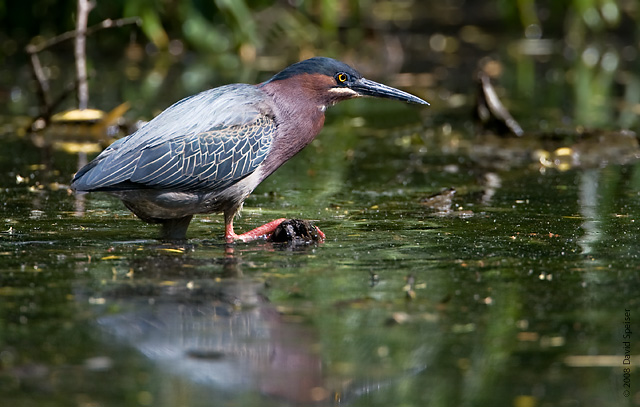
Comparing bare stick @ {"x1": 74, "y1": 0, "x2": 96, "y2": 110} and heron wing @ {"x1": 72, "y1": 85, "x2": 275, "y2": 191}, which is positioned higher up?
bare stick @ {"x1": 74, "y1": 0, "x2": 96, "y2": 110}

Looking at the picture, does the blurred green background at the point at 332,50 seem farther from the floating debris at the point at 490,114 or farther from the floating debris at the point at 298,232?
the floating debris at the point at 298,232

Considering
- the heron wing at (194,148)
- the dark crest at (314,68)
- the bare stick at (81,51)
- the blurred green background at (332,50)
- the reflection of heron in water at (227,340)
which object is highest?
the blurred green background at (332,50)

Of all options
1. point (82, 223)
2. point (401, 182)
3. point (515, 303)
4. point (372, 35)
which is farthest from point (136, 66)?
point (515, 303)

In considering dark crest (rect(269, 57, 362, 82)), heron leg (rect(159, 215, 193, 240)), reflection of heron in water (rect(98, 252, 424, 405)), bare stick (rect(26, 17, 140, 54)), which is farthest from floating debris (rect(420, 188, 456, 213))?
bare stick (rect(26, 17, 140, 54))

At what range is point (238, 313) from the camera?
4992 millimetres

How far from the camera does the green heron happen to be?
6.72 metres

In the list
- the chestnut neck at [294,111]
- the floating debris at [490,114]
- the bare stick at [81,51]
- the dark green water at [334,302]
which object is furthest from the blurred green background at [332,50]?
the chestnut neck at [294,111]

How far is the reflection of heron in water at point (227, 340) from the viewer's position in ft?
13.6

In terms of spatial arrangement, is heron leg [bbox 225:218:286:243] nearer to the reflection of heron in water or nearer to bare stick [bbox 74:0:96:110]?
the reflection of heron in water

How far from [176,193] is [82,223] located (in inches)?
33.5

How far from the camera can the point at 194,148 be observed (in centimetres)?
691

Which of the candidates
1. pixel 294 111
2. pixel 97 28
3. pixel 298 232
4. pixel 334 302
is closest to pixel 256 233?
pixel 298 232

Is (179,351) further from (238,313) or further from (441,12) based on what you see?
(441,12)

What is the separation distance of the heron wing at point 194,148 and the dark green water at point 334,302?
1.36ft
